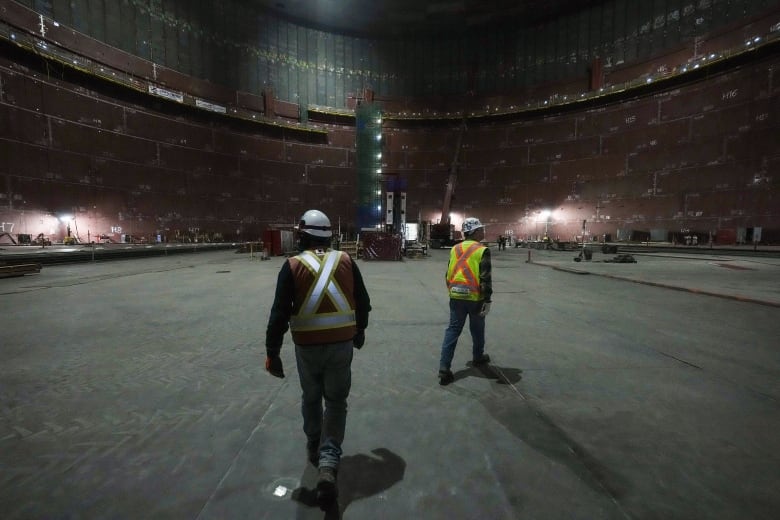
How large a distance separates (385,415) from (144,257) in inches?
830

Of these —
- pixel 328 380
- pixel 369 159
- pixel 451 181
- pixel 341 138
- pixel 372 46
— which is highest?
pixel 372 46

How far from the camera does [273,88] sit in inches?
1174

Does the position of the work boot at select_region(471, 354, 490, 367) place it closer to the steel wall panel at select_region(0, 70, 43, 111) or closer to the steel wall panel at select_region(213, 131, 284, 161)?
the steel wall panel at select_region(0, 70, 43, 111)

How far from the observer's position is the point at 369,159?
27250 millimetres

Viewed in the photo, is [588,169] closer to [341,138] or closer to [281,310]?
[341,138]

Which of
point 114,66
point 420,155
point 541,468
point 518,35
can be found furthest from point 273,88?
point 541,468

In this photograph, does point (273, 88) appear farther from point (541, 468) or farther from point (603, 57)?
point (541, 468)

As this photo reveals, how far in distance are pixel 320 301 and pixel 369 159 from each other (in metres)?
26.4

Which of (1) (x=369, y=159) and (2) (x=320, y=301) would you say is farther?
(1) (x=369, y=159)

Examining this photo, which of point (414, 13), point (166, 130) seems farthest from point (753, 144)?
point (166, 130)

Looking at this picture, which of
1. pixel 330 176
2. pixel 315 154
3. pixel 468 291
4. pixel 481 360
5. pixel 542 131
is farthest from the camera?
pixel 330 176

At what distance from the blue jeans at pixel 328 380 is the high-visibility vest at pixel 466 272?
5.91ft

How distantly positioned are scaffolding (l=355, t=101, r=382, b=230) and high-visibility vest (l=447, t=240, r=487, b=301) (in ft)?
75.3

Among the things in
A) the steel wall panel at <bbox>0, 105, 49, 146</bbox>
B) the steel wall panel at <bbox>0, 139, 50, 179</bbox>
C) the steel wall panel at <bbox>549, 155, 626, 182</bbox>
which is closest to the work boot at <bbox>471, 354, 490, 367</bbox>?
the steel wall panel at <bbox>0, 139, 50, 179</bbox>
